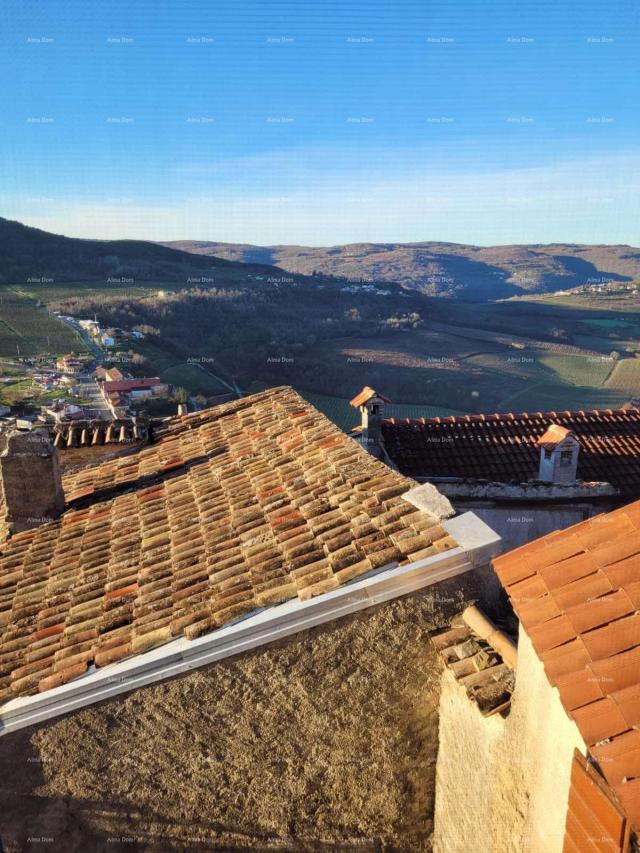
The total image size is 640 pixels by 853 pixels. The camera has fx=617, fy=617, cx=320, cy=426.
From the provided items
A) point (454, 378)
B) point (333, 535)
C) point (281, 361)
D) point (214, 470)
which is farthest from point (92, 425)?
point (454, 378)

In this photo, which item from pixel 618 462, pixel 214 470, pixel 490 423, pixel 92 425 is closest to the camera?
pixel 214 470

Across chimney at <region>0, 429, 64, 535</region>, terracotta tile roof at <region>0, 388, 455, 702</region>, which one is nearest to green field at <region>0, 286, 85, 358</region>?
chimney at <region>0, 429, 64, 535</region>

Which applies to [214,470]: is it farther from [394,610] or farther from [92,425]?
[92,425]

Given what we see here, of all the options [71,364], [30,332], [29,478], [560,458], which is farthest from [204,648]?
[30,332]

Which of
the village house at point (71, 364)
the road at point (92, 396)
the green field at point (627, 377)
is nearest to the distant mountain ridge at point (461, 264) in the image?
the green field at point (627, 377)

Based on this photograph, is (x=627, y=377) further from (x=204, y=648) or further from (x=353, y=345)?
(x=204, y=648)
